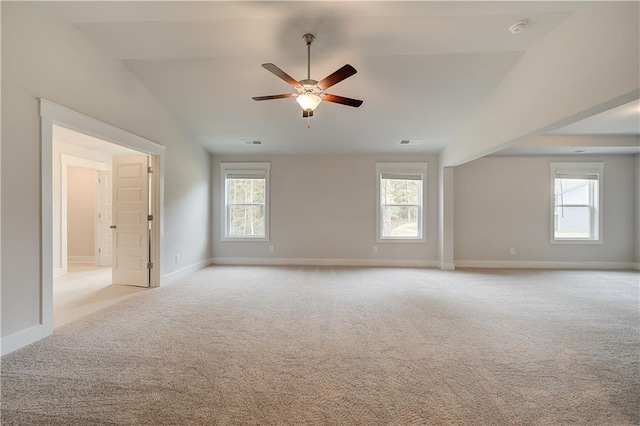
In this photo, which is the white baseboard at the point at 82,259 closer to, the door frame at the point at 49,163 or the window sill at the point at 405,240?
the door frame at the point at 49,163

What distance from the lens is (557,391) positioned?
6.19 ft

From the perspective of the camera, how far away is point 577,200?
6.35m

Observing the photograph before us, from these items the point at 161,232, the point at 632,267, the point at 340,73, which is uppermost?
the point at 340,73

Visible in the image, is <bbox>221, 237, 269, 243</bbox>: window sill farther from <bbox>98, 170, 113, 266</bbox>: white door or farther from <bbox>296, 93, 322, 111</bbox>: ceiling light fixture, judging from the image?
<bbox>296, 93, 322, 111</bbox>: ceiling light fixture

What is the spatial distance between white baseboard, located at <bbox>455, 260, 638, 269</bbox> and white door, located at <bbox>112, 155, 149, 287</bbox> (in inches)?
236

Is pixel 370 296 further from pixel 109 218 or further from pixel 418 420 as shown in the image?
pixel 109 218

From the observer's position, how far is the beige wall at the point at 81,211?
6.72 metres

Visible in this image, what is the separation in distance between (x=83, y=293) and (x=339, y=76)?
4.60 m

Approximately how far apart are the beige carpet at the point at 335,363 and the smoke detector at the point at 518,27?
9.84 ft

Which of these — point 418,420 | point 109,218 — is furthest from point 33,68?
point 109,218

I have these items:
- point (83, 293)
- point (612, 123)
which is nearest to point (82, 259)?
point (83, 293)

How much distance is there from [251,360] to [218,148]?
492 cm

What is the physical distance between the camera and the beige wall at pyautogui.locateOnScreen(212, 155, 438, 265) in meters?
6.36

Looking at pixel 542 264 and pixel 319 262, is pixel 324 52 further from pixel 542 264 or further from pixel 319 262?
pixel 542 264
